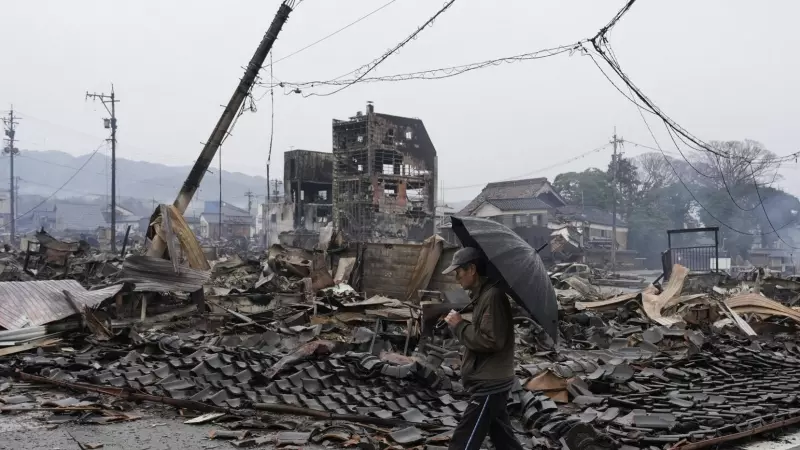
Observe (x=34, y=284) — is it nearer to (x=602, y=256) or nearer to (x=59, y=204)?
(x=602, y=256)

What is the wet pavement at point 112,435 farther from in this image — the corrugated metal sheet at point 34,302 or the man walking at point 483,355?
the corrugated metal sheet at point 34,302

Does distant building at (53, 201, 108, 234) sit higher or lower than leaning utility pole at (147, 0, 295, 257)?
lower

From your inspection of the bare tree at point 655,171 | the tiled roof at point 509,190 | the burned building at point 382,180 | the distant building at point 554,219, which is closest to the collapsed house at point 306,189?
the burned building at point 382,180

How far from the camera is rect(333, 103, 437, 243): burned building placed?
4269 centimetres

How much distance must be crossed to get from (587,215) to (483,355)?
47873mm

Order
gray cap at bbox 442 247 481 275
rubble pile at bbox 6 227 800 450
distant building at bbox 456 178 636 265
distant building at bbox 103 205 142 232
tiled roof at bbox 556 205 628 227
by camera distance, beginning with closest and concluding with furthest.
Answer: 1. gray cap at bbox 442 247 481 275
2. rubble pile at bbox 6 227 800 450
3. distant building at bbox 456 178 636 265
4. tiled roof at bbox 556 205 628 227
5. distant building at bbox 103 205 142 232

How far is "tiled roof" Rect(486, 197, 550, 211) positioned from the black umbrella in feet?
137

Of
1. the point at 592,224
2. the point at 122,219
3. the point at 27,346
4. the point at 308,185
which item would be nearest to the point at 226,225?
the point at 122,219

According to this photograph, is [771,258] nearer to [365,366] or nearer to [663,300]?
[663,300]

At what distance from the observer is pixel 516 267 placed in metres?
3.64

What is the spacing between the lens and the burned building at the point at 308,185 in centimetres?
5062

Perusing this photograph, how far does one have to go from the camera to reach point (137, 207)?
109m

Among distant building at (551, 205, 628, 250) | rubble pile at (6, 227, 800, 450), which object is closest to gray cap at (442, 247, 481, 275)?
rubble pile at (6, 227, 800, 450)

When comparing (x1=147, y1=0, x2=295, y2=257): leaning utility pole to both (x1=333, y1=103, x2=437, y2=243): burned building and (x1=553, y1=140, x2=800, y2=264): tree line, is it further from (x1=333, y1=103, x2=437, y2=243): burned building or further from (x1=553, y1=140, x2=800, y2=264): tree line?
(x1=553, y1=140, x2=800, y2=264): tree line
